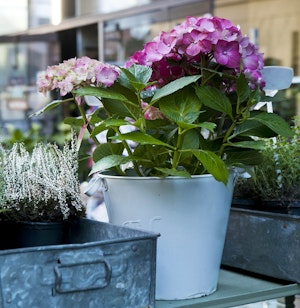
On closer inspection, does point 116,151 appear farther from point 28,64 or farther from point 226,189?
point 28,64

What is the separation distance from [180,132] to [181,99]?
0.06m

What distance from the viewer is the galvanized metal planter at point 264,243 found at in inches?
46.0

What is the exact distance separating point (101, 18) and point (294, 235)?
421 centimetres

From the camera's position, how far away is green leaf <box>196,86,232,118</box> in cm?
101

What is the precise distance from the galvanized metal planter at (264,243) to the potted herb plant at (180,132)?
5.8 inches

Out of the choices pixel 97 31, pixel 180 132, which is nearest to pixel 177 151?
pixel 180 132

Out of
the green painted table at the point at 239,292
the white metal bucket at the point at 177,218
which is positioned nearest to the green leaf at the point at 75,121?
the white metal bucket at the point at 177,218

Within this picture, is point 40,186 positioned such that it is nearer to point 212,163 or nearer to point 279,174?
point 212,163

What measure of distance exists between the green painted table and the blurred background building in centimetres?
267

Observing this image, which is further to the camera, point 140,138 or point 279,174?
point 279,174

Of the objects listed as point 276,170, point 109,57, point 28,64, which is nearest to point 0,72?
point 28,64

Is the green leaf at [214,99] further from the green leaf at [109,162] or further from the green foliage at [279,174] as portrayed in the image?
the green foliage at [279,174]

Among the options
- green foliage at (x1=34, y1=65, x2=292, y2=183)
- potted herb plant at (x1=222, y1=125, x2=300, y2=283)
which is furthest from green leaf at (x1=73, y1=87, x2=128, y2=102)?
potted herb plant at (x1=222, y1=125, x2=300, y2=283)

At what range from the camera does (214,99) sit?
40.1 inches
